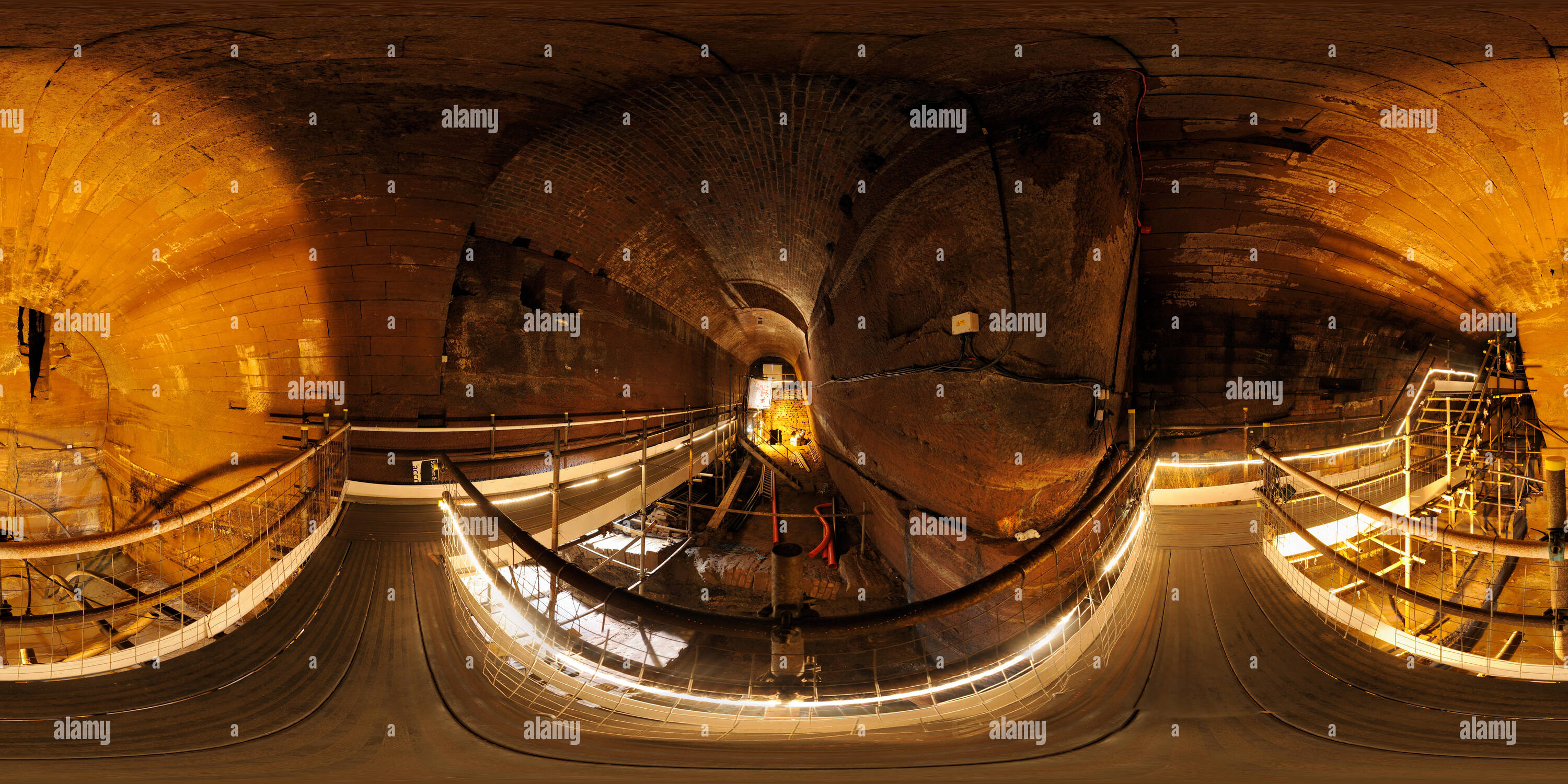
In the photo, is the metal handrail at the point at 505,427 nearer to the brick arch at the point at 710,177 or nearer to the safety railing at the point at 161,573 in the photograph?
the safety railing at the point at 161,573

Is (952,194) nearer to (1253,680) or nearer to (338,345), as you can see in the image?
(1253,680)

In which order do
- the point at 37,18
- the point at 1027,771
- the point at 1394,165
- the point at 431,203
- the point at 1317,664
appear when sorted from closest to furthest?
1. the point at 1027,771
2. the point at 1317,664
3. the point at 37,18
4. the point at 1394,165
5. the point at 431,203

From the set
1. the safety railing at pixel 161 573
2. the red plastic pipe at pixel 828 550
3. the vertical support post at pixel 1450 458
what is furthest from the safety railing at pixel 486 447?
the vertical support post at pixel 1450 458

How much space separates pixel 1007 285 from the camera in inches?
114

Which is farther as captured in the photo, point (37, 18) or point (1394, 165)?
point (1394, 165)

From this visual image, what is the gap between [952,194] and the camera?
9.84 feet

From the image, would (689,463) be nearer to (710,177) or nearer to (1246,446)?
(710,177)

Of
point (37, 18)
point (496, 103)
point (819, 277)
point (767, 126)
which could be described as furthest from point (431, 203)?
point (819, 277)

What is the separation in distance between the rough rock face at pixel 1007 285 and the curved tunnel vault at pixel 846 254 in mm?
24

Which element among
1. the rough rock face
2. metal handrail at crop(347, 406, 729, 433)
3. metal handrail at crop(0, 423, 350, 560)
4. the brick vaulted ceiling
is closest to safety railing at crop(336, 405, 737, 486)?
metal handrail at crop(347, 406, 729, 433)

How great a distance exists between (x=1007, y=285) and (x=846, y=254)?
1.44m

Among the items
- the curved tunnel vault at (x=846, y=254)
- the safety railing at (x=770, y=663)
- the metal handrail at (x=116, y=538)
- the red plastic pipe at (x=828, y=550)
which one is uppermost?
the curved tunnel vault at (x=846, y=254)

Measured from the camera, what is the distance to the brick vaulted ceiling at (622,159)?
8.54ft

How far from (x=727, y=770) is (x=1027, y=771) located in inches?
36.4
